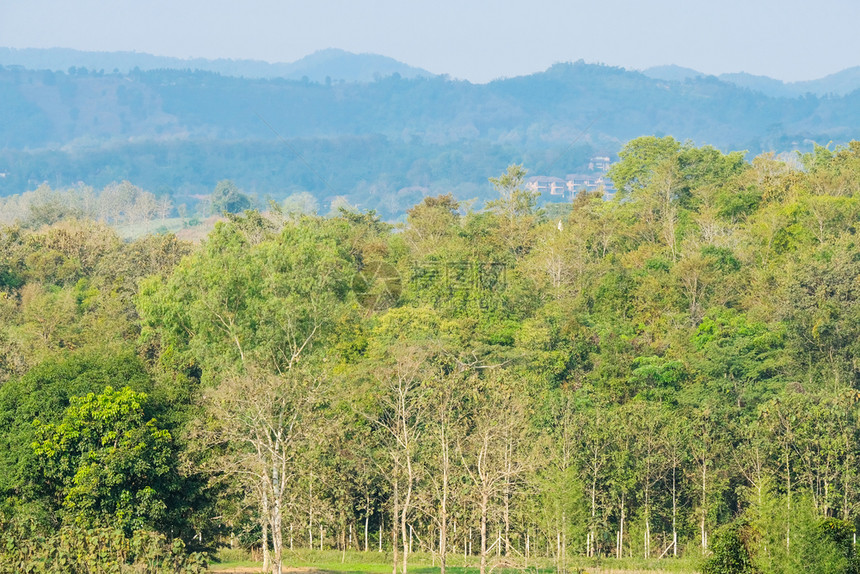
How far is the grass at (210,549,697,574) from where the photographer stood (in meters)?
33.0

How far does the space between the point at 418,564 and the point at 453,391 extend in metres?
5.10

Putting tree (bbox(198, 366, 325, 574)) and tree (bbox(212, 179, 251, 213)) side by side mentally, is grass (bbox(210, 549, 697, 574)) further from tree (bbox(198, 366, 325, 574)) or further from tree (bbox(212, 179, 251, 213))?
tree (bbox(212, 179, 251, 213))

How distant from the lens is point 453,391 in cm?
3481

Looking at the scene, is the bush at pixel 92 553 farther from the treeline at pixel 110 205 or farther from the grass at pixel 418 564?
the treeline at pixel 110 205

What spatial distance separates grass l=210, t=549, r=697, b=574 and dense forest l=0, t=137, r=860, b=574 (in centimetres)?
57

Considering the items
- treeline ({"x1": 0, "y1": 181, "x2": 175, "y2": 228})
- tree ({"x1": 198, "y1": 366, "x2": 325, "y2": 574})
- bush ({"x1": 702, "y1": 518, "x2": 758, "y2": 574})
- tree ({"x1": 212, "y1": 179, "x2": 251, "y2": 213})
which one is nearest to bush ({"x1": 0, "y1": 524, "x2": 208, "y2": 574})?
tree ({"x1": 198, "y1": 366, "x2": 325, "y2": 574})

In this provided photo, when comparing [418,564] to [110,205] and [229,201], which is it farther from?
[110,205]

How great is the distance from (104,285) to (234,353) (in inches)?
818

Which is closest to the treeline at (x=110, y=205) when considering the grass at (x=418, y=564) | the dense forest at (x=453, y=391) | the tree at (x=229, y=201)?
the tree at (x=229, y=201)

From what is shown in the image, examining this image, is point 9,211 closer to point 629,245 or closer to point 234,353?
point 629,245

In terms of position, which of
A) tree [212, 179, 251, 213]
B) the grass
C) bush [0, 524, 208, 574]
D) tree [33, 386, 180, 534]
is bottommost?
the grass

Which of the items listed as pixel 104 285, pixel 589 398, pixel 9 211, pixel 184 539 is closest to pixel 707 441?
pixel 589 398

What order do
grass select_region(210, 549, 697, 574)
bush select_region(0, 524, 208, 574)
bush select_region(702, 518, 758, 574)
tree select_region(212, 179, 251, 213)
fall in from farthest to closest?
tree select_region(212, 179, 251, 213) → grass select_region(210, 549, 697, 574) → bush select_region(702, 518, 758, 574) → bush select_region(0, 524, 208, 574)

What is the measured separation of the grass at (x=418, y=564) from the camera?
1298 inches
